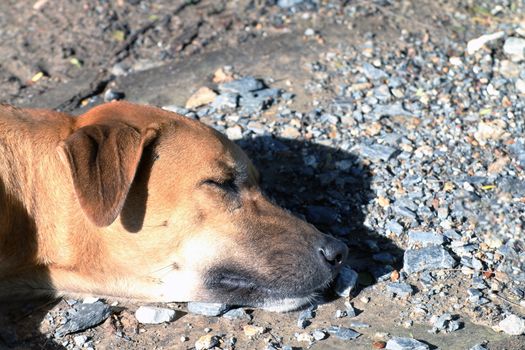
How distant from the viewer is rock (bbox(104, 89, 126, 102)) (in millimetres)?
6789

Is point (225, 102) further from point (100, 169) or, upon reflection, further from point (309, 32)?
point (100, 169)

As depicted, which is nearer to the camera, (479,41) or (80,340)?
(80,340)

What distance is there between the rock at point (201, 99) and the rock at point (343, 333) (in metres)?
2.52

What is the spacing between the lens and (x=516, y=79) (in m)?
6.69

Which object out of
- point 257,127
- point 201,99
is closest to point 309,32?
point 201,99

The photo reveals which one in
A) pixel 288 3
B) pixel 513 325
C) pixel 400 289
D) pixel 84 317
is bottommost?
pixel 513 325

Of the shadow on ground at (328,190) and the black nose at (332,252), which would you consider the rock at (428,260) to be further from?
the black nose at (332,252)

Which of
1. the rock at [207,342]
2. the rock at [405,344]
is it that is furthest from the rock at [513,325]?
the rock at [207,342]

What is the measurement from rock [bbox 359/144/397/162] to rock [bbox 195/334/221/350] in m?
1.94

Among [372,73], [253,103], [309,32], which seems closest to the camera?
[253,103]

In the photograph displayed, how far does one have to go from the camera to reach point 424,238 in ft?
17.2

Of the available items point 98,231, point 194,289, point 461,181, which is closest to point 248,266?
point 194,289

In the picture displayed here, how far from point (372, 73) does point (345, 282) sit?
7.68 ft

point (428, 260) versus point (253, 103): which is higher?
point (253, 103)
